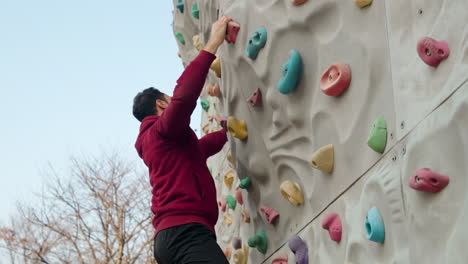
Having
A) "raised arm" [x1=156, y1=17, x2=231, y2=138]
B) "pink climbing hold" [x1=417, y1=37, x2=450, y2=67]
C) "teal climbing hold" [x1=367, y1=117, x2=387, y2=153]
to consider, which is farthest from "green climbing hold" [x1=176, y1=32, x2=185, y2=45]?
"pink climbing hold" [x1=417, y1=37, x2=450, y2=67]

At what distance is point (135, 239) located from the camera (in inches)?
580

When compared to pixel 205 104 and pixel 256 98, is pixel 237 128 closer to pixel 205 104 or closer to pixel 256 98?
pixel 256 98

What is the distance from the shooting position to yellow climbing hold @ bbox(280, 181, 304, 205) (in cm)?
291

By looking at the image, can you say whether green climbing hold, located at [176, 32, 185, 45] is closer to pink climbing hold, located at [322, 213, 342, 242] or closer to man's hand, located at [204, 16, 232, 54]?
man's hand, located at [204, 16, 232, 54]

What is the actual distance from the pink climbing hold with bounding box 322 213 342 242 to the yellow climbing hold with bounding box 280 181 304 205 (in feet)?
1.09

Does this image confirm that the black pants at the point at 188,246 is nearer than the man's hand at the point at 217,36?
Yes

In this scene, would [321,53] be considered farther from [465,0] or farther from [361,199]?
[465,0]

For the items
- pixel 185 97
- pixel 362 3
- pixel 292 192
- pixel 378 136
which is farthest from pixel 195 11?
pixel 378 136

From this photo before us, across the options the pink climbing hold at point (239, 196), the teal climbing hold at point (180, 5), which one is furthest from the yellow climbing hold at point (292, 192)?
the teal climbing hold at point (180, 5)

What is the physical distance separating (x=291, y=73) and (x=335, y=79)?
0.34 m

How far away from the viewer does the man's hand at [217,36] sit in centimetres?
309

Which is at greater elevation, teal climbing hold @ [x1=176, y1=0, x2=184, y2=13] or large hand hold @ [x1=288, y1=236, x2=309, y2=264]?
teal climbing hold @ [x1=176, y1=0, x2=184, y2=13]

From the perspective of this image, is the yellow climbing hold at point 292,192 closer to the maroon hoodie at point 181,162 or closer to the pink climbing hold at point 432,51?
the maroon hoodie at point 181,162

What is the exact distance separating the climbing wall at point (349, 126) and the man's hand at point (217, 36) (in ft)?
0.15
